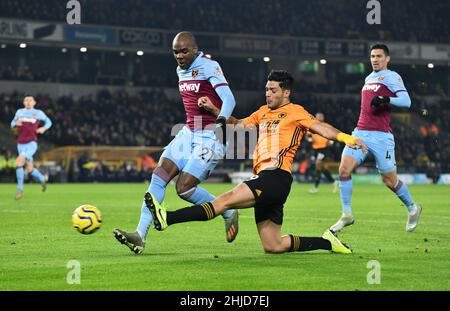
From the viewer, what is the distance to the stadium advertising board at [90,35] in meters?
46.8

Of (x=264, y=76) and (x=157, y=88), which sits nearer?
(x=157, y=88)

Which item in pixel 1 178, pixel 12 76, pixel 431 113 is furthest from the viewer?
pixel 431 113

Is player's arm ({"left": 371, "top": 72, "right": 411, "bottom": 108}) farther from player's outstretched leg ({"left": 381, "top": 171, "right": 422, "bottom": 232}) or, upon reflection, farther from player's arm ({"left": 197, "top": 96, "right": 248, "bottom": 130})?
player's arm ({"left": 197, "top": 96, "right": 248, "bottom": 130})

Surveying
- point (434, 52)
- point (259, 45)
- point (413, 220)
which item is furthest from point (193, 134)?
point (434, 52)

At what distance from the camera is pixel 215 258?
32.3 feet

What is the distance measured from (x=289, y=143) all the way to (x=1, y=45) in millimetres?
41306

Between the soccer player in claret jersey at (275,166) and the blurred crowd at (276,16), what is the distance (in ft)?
125

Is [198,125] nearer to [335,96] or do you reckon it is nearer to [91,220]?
[91,220]

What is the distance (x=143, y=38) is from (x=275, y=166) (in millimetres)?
40176

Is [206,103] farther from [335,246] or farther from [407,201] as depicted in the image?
[407,201]

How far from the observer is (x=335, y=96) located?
55.9m

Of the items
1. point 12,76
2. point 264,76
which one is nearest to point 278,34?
point 264,76

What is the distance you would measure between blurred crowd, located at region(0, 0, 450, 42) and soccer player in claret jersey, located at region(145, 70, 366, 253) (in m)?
38.2
